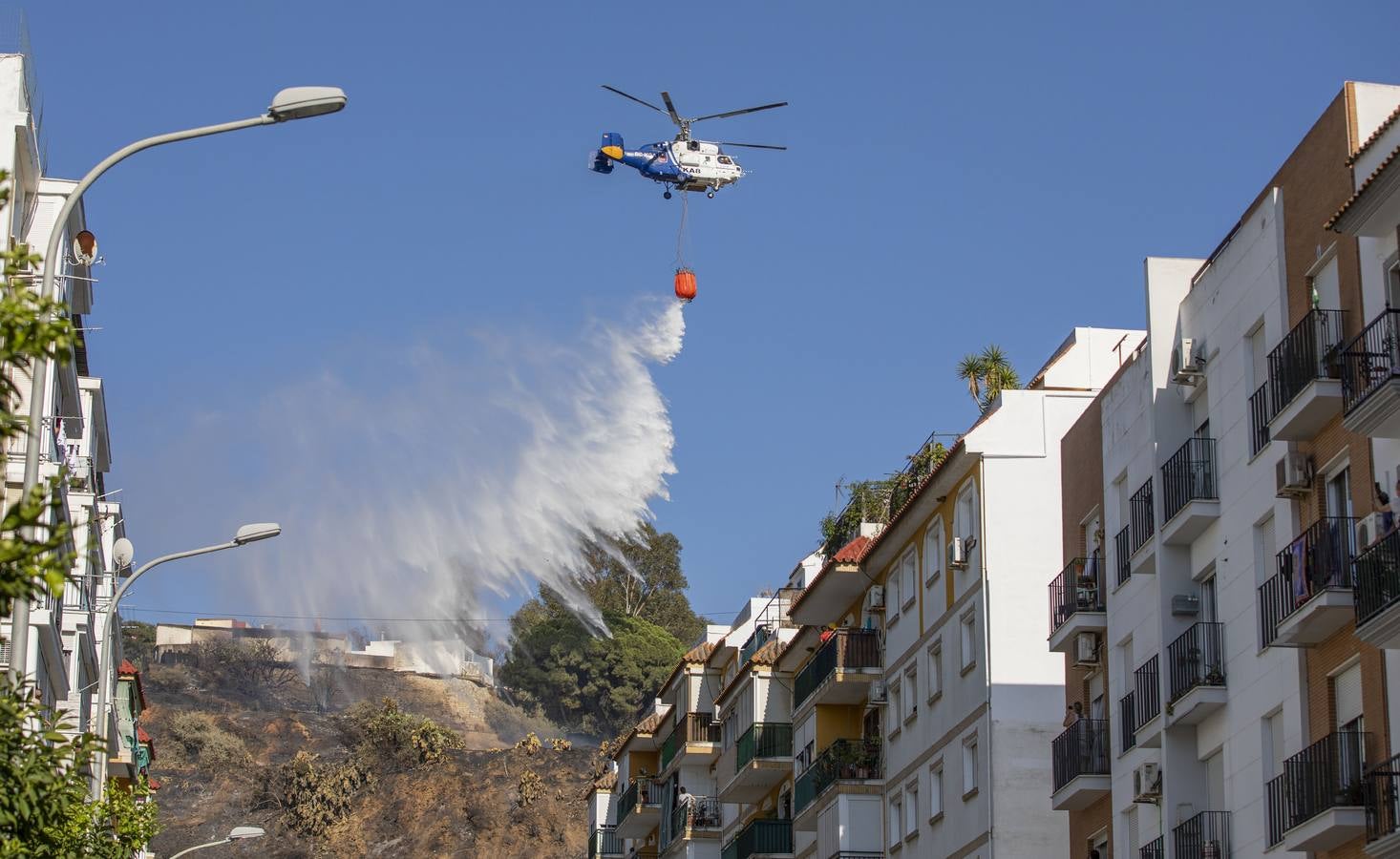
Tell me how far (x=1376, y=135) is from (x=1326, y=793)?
9.19 metres

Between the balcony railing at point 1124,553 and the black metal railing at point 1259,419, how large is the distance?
17.8 ft

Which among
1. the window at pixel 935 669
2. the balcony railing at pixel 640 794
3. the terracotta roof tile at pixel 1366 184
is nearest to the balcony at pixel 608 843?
the balcony railing at pixel 640 794

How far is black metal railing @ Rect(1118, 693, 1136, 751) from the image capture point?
136 feet

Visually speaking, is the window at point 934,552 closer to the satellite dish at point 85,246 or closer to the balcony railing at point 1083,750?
the balcony railing at point 1083,750

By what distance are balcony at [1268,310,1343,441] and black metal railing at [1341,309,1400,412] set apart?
62cm

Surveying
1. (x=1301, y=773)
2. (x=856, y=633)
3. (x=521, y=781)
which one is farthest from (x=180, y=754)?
(x=1301, y=773)

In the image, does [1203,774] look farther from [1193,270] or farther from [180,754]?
[180,754]

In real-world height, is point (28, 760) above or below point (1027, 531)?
below

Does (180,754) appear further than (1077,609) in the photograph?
Yes

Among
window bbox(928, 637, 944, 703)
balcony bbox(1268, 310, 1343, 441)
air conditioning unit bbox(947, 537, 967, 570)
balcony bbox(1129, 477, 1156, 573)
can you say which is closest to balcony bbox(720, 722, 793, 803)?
window bbox(928, 637, 944, 703)

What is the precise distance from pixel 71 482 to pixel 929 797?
2169 centimetres

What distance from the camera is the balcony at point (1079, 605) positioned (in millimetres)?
43906

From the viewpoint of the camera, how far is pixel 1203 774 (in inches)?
1527

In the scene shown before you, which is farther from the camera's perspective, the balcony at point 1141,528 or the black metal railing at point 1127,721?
the black metal railing at point 1127,721
